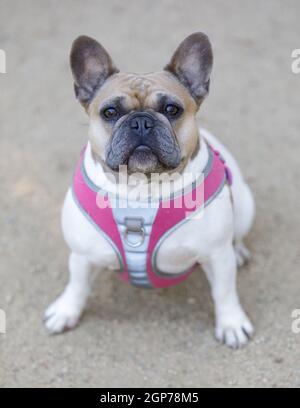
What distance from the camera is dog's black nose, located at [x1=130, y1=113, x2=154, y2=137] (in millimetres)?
1996

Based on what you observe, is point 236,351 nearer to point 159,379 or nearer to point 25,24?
point 159,379

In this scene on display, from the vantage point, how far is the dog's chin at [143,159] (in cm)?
201

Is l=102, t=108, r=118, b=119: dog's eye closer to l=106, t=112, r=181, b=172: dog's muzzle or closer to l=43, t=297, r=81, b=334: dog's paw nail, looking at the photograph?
l=106, t=112, r=181, b=172: dog's muzzle

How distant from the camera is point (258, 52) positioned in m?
4.24

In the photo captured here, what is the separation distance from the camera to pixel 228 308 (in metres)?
2.49

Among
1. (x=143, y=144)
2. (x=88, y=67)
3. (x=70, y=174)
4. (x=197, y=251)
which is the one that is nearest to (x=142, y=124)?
(x=143, y=144)

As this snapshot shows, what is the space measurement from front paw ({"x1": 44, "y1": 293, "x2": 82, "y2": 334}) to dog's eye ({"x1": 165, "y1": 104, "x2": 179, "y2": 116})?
88cm

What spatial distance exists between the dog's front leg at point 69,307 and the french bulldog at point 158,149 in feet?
0.05

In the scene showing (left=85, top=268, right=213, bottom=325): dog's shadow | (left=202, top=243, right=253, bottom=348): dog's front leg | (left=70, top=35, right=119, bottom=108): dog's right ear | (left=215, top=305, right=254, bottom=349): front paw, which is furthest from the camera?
(left=85, top=268, right=213, bottom=325): dog's shadow

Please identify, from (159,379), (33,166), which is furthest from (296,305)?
(33,166)

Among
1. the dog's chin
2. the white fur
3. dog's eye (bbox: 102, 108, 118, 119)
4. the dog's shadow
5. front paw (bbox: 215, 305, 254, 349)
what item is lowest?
the dog's shadow

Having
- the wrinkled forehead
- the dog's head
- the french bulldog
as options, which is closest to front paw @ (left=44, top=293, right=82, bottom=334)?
the french bulldog

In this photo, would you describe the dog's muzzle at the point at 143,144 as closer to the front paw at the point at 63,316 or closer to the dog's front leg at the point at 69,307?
the dog's front leg at the point at 69,307

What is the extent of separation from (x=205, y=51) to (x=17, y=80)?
2159 mm
